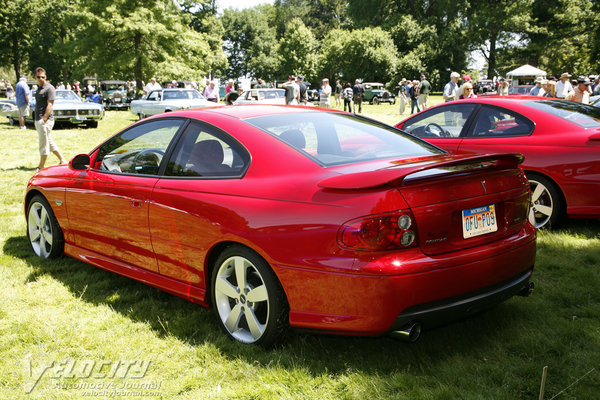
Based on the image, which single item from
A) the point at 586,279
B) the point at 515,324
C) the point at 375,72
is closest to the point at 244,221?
the point at 515,324

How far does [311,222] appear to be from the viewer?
9.75 ft

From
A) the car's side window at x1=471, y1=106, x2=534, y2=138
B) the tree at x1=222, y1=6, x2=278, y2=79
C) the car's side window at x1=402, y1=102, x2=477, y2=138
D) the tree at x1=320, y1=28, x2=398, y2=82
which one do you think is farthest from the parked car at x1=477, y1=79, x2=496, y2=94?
the car's side window at x1=471, y1=106, x2=534, y2=138

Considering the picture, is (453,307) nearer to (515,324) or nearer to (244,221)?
(515,324)

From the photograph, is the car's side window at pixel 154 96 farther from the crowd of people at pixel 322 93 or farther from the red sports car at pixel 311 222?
the red sports car at pixel 311 222

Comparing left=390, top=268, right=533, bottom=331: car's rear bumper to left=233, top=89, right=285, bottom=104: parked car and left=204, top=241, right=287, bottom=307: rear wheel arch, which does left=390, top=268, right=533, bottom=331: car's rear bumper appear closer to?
left=204, top=241, right=287, bottom=307: rear wheel arch

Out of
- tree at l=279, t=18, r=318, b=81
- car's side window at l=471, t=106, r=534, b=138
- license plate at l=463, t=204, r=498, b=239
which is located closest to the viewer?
license plate at l=463, t=204, r=498, b=239

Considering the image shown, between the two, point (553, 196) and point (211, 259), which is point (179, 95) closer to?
point (553, 196)

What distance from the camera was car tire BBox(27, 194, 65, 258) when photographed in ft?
17.0

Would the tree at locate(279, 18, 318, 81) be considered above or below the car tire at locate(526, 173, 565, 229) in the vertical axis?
above

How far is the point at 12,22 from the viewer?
58.6 metres

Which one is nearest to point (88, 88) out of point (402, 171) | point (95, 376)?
point (95, 376)

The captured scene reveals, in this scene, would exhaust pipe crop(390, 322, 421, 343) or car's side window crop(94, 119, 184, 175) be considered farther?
car's side window crop(94, 119, 184, 175)

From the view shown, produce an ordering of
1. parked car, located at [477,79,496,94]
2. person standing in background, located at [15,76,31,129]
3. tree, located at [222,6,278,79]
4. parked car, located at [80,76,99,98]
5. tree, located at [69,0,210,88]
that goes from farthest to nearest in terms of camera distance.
Answer: tree, located at [222,6,278,79], parked car, located at [477,79,496,94], parked car, located at [80,76,99,98], tree, located at [69,0,210,88], person standing in background, located at [15,76,31,129]

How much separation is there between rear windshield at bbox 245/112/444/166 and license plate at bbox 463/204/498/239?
66cm
